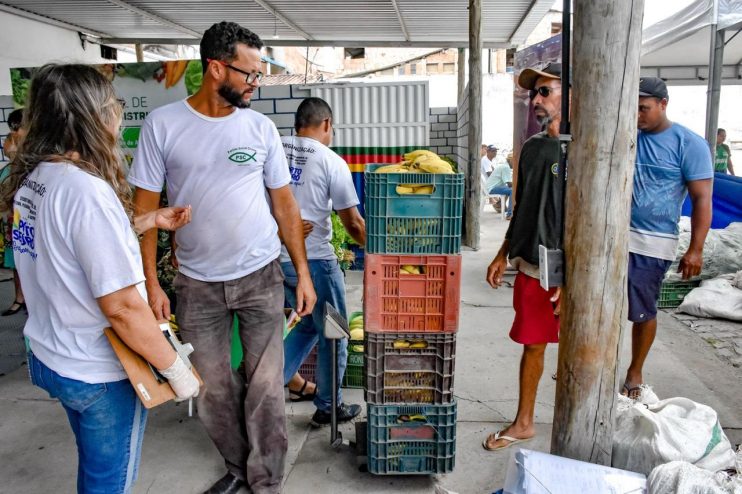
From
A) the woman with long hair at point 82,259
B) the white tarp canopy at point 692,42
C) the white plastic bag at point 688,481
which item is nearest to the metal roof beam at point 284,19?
the white tarp canopy at point 692,42

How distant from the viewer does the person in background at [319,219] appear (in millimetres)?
3559

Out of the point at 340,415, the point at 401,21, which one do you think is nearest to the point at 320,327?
the point at 340,415

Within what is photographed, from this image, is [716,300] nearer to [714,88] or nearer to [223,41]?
[714,88]

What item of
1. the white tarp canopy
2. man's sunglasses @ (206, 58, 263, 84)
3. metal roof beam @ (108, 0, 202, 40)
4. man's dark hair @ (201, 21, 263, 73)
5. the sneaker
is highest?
metal roof beam @ (108, 0, 202, 40)

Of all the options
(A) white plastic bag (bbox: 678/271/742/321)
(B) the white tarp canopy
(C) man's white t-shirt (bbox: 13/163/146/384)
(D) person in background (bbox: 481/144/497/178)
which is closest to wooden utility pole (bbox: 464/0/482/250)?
(B) the white tarp canopy

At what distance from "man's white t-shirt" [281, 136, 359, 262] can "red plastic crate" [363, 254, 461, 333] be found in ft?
2.79

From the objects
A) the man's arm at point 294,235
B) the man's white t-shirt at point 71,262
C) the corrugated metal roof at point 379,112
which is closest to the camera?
the man's white t-shirt at point 71,262

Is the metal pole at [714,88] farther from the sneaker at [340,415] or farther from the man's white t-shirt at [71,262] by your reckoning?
the man's white t-shirt at [71,262]

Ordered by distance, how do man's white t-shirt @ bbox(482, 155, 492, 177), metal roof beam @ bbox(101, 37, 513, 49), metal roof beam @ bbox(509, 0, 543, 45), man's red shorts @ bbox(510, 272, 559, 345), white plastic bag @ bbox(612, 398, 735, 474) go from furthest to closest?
man's white t-shirt @ bbox(482, 155, 492, 177) < metal roof beam @ bbox(101, 37, 513, 49) < metal roof beam @ bbox(509, 0, 543, 45) < man's red shorts @ bbox(510, 272, 559, 345) < white plastic bag @ bbox(612, 398, 735, 474)

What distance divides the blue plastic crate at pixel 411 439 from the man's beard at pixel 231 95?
5.09 ft

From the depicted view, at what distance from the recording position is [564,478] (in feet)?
7.29

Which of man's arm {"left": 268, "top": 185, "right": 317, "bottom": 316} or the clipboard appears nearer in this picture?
the clipboard

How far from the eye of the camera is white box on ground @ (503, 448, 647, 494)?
2195 mm

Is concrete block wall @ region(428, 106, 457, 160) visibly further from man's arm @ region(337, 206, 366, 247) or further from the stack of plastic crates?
the stack of plastic crates
